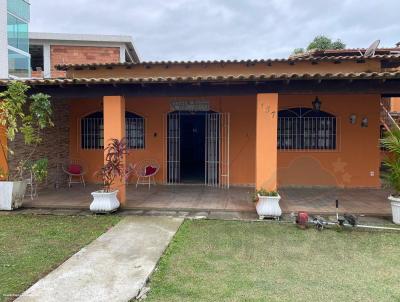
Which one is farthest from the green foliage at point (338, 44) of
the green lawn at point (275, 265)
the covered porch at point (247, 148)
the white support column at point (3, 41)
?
the green lawn at point (275, 265)

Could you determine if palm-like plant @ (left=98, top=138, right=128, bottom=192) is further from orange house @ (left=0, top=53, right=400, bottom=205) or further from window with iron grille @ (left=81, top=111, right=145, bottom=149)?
window with iron grille @ (left=81, top=111, right=145, bottom=149)

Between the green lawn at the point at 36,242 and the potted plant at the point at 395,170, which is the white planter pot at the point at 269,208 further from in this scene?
the green lawn at the point at 36,242

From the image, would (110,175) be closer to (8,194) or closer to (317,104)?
(8,194)

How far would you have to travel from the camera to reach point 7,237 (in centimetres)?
634

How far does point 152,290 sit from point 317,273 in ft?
7.24

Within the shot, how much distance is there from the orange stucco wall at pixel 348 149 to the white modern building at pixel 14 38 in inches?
498

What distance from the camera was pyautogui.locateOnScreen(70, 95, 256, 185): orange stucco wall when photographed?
11.8 metres

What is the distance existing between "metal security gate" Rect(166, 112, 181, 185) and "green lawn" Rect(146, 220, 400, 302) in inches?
209

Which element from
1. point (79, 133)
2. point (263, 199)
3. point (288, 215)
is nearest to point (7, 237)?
point (263, 199)

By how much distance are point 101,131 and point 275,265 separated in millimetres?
8871

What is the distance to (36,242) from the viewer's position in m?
6.06

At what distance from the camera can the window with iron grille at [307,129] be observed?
462 inches

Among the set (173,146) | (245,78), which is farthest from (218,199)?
(245,78)

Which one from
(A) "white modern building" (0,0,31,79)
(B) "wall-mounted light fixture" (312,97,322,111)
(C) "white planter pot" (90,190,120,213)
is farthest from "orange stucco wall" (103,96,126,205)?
(A) "white modern building" (0,0,31,79)
